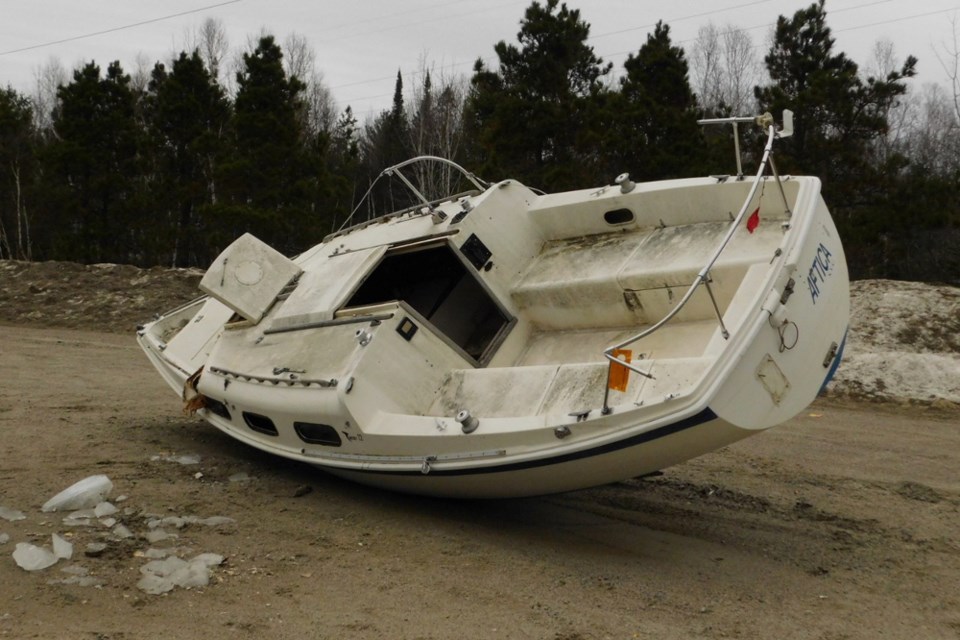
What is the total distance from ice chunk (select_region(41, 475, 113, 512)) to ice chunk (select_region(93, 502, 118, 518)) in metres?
0.10

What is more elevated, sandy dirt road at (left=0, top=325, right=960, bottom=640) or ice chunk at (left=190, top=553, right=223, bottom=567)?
ice chunk at (left=190, top=553, right=223, bottom=567)

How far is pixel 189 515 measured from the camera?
6.31 m

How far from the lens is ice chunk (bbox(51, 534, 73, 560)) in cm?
544

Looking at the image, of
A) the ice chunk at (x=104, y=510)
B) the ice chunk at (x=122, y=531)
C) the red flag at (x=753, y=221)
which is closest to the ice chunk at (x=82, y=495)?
the ice chunk at (x=104, y=510)

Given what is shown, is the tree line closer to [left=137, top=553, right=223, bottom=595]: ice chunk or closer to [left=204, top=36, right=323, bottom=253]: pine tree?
[left=204, top=36, right=323, bottom=253]: pine tree

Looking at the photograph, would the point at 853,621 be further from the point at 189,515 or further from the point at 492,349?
the point at 189,515

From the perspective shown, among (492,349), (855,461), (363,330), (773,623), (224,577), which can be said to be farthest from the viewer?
(855,461)

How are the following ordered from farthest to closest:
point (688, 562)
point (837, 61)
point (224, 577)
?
point (837, 61) < point (688, 562) < point (224, 577)

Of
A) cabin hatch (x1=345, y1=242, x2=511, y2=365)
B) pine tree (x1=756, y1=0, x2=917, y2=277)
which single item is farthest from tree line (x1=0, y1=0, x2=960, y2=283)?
cabin hatch (x1=345, y1=242, x2=511, y2=365)

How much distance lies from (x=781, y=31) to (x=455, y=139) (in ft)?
48.3

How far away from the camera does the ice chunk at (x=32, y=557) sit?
17.4 ft

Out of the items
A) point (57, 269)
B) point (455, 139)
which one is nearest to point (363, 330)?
point (57, 269)

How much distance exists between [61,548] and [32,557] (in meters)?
0.17

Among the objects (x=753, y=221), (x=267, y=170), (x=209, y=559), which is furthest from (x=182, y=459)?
(x=267, y=170)
